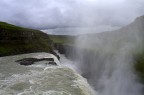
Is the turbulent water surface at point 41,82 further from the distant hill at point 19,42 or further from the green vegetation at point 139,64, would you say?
the green vegetation at point 139,64

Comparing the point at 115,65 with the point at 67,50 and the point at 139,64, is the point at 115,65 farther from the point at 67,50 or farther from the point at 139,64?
the point at 67,50

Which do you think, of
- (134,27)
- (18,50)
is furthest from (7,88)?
(134,27)

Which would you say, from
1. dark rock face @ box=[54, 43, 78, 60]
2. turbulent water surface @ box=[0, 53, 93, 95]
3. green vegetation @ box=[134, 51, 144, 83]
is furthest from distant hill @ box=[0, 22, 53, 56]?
green vegetation @ box=[134, 51, 144, 83]

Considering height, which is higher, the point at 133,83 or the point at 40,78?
the point at 40,78

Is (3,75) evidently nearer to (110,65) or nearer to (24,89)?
(24,89)

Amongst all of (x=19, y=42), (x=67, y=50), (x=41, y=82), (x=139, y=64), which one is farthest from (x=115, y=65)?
(x=41, y=82)

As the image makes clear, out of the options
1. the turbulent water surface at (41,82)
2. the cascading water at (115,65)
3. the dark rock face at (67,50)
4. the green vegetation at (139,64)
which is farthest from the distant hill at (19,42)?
the green vegetation at (139,64)

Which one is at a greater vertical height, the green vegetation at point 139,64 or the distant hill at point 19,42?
the distant hill at point 19,42
